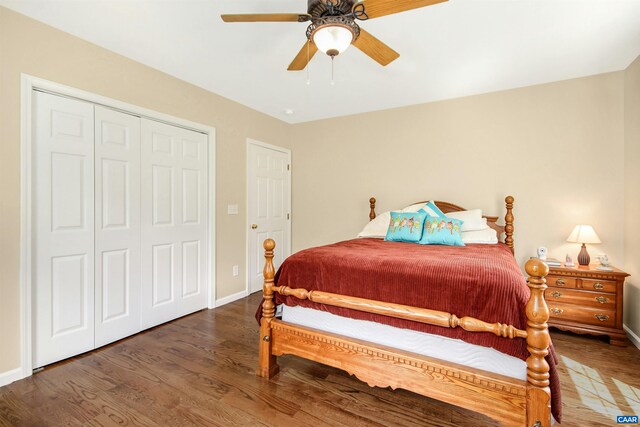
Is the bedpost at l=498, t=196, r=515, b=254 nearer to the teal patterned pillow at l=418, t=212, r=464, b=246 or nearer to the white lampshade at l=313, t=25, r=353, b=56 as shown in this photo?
the teal patterned pillow at l=418, t=212, r=464, b=246

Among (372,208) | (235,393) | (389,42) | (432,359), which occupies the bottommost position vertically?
(235,393)

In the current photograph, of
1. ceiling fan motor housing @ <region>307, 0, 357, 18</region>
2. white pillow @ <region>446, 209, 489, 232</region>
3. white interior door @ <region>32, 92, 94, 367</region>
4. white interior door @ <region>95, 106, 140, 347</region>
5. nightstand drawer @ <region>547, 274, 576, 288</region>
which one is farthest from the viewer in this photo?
white pillow @ <region>446, 209, 489, 232</region>

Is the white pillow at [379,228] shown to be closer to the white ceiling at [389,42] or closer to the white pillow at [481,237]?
the white pillow at [481,237]

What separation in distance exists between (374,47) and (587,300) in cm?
280

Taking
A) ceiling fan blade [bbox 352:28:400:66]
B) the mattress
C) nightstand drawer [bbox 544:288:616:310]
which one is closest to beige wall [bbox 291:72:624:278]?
nightstand drawer [bbox 544:288:616:310]

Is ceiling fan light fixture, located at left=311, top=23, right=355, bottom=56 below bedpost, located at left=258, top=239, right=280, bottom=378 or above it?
above

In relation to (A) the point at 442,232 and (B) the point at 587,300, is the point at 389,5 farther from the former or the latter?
(B) the point at 587,300

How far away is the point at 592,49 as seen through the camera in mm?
2430

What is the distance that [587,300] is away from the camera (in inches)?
101

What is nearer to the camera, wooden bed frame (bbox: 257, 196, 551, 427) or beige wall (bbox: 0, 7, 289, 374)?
wooden bed frame (bbox: 257, 196, 551, 427)

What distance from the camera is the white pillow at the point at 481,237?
292 centimetres

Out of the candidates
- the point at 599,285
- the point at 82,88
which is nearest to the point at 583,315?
the point at 599,285

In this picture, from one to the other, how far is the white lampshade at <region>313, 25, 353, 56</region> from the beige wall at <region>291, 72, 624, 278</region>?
238 centimetres

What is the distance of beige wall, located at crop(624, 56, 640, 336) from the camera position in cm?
252
